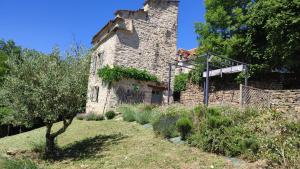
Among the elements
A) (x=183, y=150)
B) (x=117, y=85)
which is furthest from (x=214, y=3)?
(x=183, y=150)

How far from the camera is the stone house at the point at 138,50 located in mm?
22109

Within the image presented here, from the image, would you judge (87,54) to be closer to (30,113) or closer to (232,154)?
(30,113)

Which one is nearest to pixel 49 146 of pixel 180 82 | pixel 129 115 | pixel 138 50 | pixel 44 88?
pixel 44 88

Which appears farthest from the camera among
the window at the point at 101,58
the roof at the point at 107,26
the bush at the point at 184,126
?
the window at the point at 101,58

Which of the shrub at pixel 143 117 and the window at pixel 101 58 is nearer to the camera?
the shrub at pixel 143 117

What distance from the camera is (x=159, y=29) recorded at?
2428 cm

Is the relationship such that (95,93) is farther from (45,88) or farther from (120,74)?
(45,88)

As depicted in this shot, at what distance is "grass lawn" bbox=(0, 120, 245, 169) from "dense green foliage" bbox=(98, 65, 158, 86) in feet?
24.3

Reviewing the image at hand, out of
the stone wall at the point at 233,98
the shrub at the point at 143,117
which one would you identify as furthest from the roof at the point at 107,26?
the shrub at the point at 143,117

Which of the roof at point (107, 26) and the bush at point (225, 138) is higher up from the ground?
the roof at point (107, 26)

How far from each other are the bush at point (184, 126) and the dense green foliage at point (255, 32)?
8.73 meters

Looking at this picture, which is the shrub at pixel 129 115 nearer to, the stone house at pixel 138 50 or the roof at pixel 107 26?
the stone house at pixel 138 50

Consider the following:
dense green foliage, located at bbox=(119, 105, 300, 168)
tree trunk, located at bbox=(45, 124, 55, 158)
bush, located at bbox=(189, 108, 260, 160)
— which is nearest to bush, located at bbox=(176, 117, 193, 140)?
dense green foliage, located at bbox=(119, 105, 300, 168)

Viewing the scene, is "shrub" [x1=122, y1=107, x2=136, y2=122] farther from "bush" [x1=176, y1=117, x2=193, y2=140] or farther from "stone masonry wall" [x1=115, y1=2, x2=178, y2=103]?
"stone masonry wall" [x1=115, y1=2, x2=178, y2=103]
